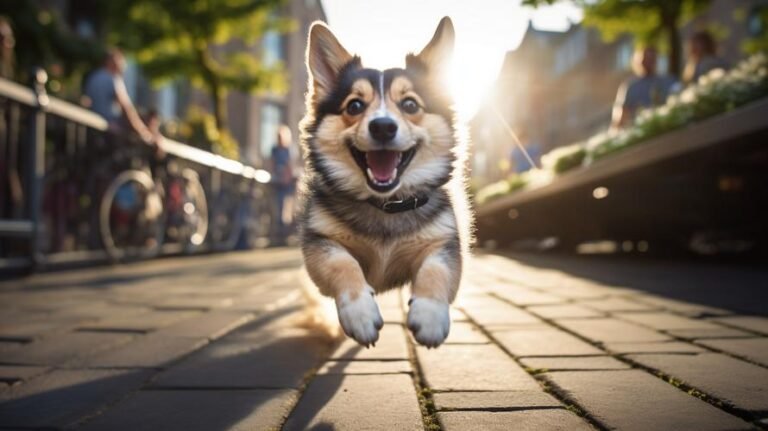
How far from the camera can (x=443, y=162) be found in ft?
9.02

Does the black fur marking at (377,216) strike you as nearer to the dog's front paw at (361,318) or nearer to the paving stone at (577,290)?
the dog's front paw at (361,318)

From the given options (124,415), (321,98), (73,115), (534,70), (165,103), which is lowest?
(124,415)

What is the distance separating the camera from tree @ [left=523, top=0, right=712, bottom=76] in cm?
1552

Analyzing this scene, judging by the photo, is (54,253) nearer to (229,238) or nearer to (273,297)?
(273,297)

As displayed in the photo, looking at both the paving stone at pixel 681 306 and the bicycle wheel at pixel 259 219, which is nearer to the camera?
the paving stone at pixel 681 306

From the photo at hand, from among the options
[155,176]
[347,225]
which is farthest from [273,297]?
[155,176]

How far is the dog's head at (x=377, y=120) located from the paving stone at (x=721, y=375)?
1.13 m

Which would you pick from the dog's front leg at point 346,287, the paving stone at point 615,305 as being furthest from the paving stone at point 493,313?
the dog's front leg at point 346,287

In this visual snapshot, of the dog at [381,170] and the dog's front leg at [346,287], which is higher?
the dog at [381,170]

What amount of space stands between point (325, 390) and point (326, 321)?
132 centimetres

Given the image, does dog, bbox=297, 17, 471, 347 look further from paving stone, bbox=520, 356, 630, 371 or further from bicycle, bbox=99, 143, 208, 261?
bicycle, bbox=99, 143, 208, 261

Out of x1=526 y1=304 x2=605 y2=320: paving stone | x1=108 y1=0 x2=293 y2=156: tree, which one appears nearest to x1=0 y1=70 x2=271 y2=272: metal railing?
x1=526 y1=304 x2=605 y2=320: paving stone

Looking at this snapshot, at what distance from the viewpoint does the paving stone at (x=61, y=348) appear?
2.96 meters

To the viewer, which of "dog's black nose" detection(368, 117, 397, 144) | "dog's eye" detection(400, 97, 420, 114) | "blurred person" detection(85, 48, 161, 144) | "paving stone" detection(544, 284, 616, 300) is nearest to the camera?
"dog's black nose" detection(368, 117, 397, 144)
